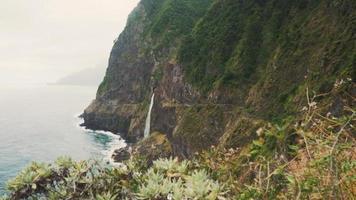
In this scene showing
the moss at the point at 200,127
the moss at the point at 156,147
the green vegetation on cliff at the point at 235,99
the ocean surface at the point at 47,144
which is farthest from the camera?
the ocean surface at the point at 47,144

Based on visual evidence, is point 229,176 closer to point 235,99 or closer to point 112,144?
point 235,99

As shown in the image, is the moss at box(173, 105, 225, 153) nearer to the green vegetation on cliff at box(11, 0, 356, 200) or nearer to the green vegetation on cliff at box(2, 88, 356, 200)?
the green vegetation on cliff at box(11, 0, 356, 200)

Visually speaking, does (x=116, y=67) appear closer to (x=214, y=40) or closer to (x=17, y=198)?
(x=214, y=40)

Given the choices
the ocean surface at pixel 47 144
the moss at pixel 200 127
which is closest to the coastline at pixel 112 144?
the ocean surface at pixel 47 144

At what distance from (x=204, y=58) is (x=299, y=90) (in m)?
35.1

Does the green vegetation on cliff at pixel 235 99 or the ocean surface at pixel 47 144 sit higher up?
the green vegetation on cliff at pixel 235 99

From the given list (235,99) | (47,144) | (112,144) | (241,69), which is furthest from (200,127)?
(47,144)

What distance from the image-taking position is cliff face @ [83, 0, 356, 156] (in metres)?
60.0

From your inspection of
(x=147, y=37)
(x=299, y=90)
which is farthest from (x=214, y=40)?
(x=147, y=37)

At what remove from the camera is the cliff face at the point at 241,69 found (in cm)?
6000

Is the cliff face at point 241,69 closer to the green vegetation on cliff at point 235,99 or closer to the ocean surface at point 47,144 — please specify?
the green vegetation on cliff at point 235,99

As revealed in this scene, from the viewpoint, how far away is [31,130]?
159 m

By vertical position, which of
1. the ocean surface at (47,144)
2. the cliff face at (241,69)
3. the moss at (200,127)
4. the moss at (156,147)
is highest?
the cliff face at (241,69)

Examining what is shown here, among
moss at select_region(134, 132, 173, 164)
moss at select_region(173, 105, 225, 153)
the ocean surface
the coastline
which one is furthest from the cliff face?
the ocean surface
